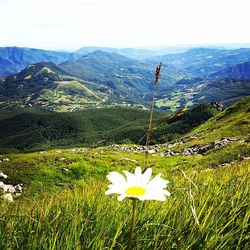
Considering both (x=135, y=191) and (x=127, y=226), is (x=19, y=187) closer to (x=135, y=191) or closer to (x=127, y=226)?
(x=127, y=226)

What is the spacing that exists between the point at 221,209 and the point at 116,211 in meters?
0.93

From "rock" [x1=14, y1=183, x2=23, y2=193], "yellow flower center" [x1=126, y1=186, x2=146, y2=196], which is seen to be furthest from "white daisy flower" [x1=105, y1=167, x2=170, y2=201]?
"rock" [x1=14, y1=183, x2=23, y2=193]

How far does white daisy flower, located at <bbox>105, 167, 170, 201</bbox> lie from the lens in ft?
7.12

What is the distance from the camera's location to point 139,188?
2.38 m

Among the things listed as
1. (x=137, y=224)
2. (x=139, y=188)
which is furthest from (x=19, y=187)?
(x=139, y=188)

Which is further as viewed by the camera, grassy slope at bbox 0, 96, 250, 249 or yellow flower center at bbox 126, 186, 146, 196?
grassy slope at bbox 0, 96, 250, 249

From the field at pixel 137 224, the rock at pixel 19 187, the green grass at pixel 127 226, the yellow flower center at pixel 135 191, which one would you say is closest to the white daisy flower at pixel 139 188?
the yellow flower center at pixel 135 191

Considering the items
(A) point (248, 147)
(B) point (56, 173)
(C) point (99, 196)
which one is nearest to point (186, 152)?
(A) point (248, 147)

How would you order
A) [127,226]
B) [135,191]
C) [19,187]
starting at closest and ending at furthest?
[135,191]
[127,226]
[19,187]

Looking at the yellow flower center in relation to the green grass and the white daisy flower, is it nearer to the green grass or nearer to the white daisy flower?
the white daisy flower

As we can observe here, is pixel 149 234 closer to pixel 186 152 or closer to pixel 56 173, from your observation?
pixel 56 173

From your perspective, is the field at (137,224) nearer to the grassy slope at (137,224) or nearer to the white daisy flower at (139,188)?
the grassy slope at (137,224)

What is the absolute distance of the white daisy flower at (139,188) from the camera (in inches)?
85.5

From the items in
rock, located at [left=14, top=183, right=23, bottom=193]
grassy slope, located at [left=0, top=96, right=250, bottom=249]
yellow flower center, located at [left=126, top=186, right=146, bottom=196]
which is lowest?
rock, located at [left=14, top=183, right=23, bottom=193]
